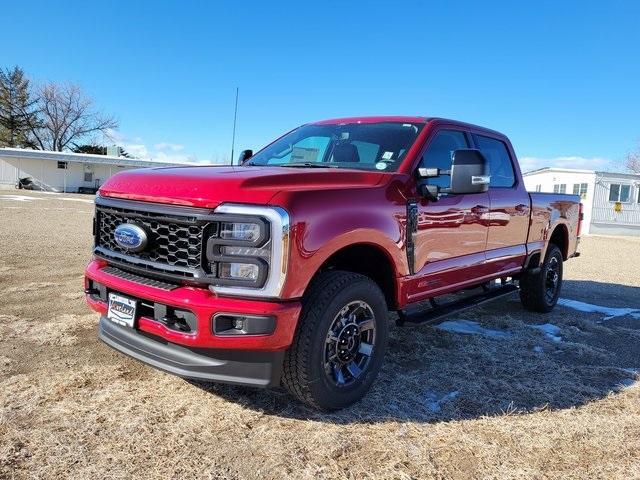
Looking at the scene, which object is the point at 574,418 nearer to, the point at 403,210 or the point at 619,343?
the point at 403,210

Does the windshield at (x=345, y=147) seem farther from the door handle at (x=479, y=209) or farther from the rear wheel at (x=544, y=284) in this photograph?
the rear wheel at (x=544, y=284)

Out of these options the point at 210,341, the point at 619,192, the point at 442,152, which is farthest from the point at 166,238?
the point at 619,192

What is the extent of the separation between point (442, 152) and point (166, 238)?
2361 mm

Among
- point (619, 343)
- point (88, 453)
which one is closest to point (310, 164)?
point (88, 453)

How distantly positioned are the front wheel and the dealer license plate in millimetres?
932

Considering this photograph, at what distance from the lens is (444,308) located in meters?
4.16

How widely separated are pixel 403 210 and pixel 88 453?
2.33m

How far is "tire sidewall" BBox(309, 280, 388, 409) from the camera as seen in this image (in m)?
2.87

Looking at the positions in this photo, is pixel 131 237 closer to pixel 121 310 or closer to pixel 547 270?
pixel 121 310

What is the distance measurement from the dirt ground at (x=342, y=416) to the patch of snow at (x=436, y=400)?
0.01m

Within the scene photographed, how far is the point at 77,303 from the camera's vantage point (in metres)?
5.27

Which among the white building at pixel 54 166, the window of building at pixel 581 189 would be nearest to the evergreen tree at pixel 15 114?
the white building at pixel 54 166

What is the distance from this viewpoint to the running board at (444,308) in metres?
3.73

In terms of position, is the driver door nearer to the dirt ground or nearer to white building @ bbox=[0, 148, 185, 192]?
the dirt ground
